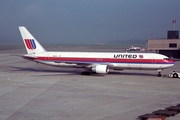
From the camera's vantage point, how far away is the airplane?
111 feet

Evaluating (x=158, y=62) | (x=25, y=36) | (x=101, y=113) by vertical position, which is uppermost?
(x=25, y=36)

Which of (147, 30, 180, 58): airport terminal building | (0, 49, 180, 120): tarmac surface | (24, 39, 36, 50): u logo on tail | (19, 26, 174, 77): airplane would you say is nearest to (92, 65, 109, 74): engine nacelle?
(19, 26, 174, 77): airplane

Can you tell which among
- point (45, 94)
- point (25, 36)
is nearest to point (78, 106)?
point (45, 94)

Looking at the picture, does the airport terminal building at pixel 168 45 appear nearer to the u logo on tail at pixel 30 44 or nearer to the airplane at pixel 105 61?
the airplane at pixel 105 61

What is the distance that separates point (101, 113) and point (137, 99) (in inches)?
205

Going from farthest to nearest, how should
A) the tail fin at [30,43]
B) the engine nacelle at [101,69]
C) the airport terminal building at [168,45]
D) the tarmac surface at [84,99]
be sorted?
the airport terminal building at [168,45] → the tail fin at [30,43] → the engine nacelle at [101,69] → the tarmac surface at [84,99]

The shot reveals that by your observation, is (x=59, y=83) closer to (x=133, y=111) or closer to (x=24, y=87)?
(x=24, y=87)

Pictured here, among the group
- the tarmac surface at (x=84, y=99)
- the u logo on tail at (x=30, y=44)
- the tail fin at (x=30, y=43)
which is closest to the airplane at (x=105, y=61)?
the tail fin at (x=30, y=43)

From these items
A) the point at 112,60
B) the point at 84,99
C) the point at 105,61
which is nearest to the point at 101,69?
the point at 105,61

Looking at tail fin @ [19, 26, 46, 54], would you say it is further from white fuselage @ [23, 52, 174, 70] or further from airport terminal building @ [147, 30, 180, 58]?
airport terminal building @ [147, 30, 180, 58]

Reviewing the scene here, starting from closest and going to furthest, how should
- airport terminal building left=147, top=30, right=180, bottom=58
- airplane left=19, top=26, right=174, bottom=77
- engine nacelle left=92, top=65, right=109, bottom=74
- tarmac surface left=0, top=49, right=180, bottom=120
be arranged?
tarmac surface left=0, top=49, right=180, bottom=120
engine nacelle left=92, top=65, right=109, bottom=74
airplane left=19, top=26, right=174, bottom=77
airport terminal building left=147, top=30, right=180, bottom=58

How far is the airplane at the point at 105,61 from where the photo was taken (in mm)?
33969

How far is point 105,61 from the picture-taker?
116 ft

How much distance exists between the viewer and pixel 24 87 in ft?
84.6
